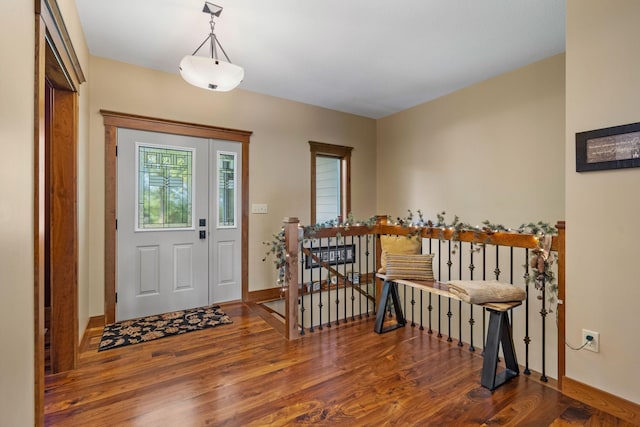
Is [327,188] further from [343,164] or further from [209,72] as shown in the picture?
[209,72]

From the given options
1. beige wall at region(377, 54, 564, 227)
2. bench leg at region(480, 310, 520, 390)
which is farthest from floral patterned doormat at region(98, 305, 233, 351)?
beige wall at region(377, 54, 564, 227)

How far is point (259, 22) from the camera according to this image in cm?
265

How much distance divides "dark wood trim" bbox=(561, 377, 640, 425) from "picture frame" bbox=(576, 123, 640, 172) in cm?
135

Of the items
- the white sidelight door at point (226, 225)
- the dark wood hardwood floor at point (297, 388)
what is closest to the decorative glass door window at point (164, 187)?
the white sidelight door at point (226, 225)

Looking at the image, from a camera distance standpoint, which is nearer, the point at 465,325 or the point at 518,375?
the point at 518,375

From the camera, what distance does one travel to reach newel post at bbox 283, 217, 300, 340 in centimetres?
282

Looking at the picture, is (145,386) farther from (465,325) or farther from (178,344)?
(465,325)

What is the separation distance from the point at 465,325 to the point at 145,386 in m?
3.83

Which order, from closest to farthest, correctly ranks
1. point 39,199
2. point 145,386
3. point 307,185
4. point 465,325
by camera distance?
point 39,199 < point 145,386 < point 465,325 < point 307,185

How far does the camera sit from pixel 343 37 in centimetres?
290

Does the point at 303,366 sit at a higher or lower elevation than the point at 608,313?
lower

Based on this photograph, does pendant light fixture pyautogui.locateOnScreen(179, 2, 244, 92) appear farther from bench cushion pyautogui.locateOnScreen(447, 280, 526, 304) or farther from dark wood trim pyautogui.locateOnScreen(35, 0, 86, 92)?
bench cushion pyautogui.locateOnScreen(447, 280, 526, 304)

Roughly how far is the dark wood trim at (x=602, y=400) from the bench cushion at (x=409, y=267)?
3.70 ft

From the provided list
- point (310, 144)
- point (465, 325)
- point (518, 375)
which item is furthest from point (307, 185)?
point (518, 375)
